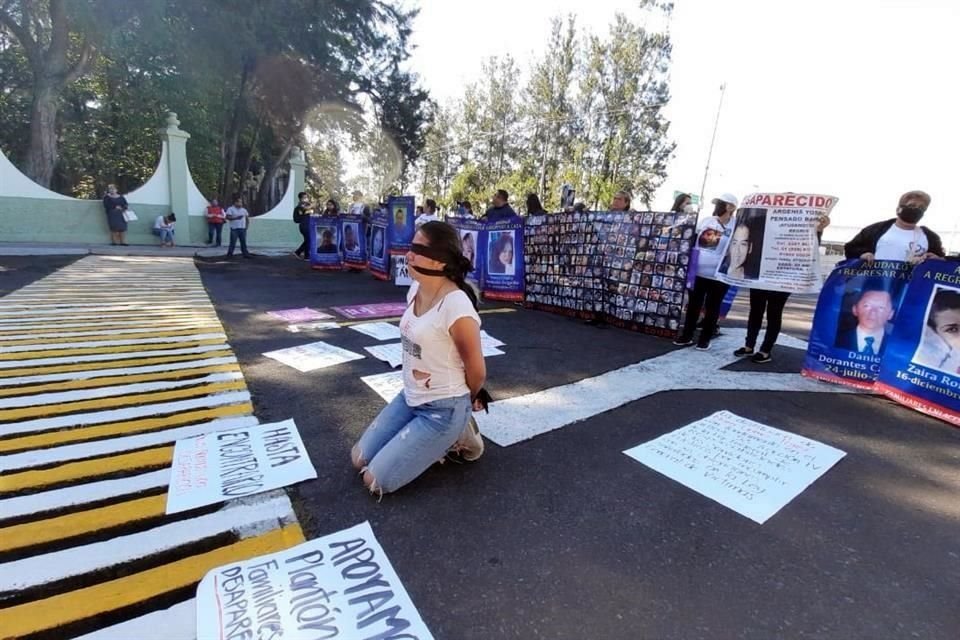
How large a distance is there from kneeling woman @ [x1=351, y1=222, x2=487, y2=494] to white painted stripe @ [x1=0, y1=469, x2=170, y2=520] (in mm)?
1032

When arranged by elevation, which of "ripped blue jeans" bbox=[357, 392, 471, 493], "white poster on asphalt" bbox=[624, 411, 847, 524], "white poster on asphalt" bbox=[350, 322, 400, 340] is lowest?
"white poster on asphalt" bbox=[350, 322, 400, 340]

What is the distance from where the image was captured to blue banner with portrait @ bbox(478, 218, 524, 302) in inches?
313

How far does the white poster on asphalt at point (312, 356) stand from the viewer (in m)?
4.41

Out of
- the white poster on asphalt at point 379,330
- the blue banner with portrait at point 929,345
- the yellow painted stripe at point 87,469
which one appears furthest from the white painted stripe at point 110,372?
the blue banner with portrait at point 929,345

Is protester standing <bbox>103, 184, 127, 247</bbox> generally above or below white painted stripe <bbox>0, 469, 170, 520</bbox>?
above

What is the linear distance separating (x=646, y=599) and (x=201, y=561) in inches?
69.7

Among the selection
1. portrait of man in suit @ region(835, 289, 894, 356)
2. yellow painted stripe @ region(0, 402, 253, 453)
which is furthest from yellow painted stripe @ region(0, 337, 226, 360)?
portrait of man in suit @ region(835, 289, 894, 356)

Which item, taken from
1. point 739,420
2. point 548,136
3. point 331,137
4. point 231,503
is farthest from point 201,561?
point 548,136

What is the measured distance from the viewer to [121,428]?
2.98 metres

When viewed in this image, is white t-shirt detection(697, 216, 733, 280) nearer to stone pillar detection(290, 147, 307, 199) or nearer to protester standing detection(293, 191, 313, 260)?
protester standing detection(293, 191, 313, 260)

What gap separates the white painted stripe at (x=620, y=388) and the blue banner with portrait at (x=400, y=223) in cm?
594

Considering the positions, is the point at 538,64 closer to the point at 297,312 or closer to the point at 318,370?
the point at 297,312

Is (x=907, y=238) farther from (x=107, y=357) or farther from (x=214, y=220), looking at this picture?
(x=214, y=220)

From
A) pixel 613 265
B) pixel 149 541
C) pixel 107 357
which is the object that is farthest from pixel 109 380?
pixel 613 265
